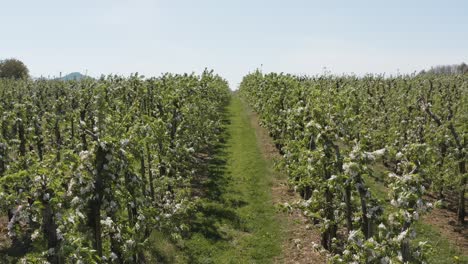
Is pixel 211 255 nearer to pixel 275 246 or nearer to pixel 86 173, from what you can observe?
pixel 275 246

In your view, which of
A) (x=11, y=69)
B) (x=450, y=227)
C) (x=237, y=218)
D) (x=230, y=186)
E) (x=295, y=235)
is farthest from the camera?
(x=11, y=69)

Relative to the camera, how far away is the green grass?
18406 millimetres

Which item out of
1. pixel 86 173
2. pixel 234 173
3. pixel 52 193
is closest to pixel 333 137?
pixel 86 173

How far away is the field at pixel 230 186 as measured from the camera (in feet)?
28.9

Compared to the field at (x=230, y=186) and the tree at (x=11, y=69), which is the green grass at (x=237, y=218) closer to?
the field at (x=230, y=186)

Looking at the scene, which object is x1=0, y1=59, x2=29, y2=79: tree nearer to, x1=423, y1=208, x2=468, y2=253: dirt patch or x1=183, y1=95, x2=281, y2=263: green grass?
x1=183, y1=95, x2=281, y2=263: green grass

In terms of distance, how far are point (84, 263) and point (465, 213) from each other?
21.6 m

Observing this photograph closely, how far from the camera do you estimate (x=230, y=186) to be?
27.2 metres

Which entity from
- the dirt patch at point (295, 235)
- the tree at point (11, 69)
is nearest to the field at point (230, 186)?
the dirt patch at point (295, 235)

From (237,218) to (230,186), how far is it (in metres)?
5.32

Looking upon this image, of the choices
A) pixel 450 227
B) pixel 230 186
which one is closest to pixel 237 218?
pixel 230 186

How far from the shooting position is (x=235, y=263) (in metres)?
17.6

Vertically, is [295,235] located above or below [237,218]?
below

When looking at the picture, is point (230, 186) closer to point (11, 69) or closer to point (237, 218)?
point (237, 218)
